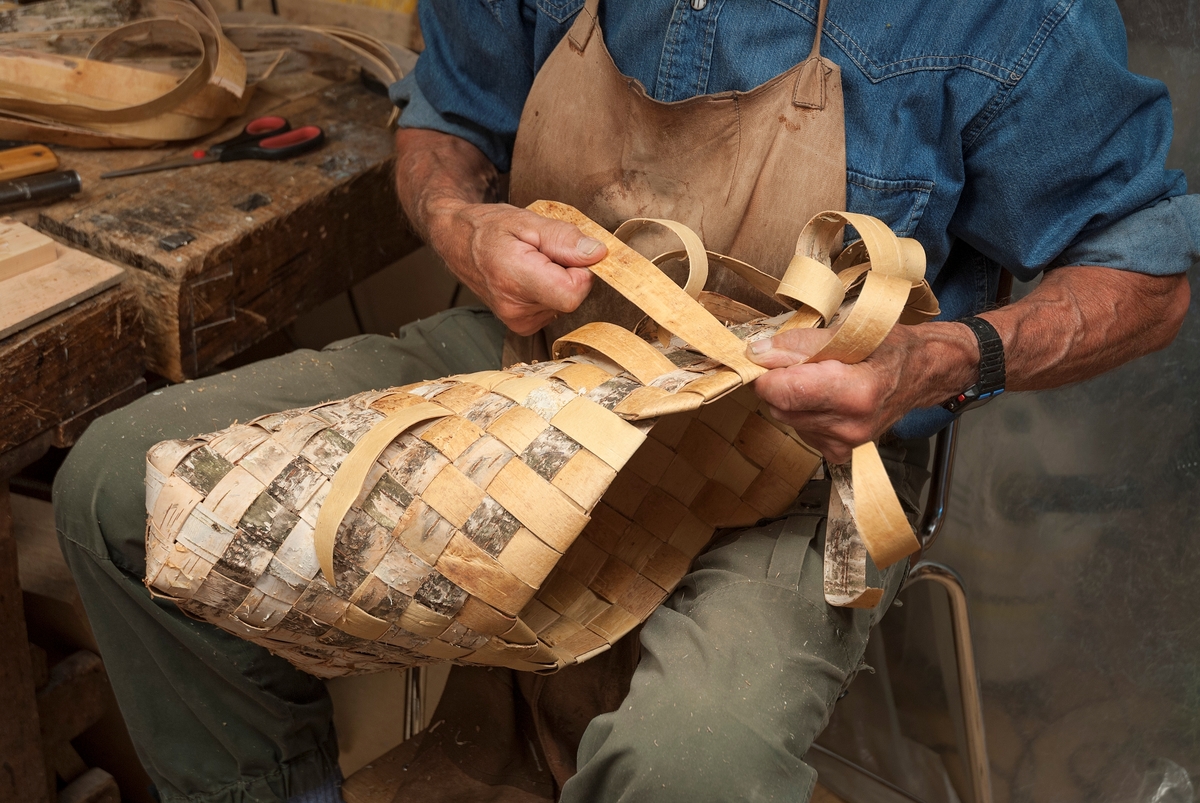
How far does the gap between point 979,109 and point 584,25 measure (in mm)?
362

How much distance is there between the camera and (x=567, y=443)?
70cm

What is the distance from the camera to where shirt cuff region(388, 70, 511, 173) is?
1.12 meters

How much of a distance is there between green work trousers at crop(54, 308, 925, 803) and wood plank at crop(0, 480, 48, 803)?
7.5 inches

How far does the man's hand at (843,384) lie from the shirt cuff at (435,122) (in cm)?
54

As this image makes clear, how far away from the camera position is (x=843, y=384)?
69cm

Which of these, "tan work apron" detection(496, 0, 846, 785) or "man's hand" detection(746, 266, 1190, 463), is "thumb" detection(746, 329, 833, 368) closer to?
"man's hand" detection(746, 266, 1190, 463)

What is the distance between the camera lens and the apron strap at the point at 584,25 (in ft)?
2.98

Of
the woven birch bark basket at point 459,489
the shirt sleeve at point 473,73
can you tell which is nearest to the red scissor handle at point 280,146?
the shirt sleeve at point 473,73

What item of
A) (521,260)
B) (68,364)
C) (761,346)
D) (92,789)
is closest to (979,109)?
(761,346)

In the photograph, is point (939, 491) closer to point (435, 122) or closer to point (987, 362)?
point (987, 362)

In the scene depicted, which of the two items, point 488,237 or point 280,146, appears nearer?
point 488,237

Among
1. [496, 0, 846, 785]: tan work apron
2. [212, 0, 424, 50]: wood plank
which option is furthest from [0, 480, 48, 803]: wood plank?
[212, 0, 424, 50]: wood plank

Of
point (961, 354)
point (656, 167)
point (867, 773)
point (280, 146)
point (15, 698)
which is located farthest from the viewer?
point (867, 773)

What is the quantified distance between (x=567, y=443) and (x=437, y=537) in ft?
0.37
